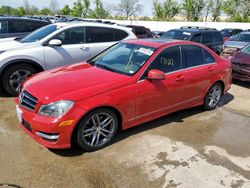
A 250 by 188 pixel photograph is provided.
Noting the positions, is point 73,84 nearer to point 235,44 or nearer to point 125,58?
point 125,58

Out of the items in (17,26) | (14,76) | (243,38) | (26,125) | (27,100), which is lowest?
(26,125)

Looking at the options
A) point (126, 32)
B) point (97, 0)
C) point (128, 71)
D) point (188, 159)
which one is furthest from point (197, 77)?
point (97, 0)

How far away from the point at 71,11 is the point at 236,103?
57272 millimetres

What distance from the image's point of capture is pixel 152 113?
15.4 ft

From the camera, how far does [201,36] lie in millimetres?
11156

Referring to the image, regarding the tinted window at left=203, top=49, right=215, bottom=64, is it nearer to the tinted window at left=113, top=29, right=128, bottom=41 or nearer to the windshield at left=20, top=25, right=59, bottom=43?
the tinted window at left=113, top=29, right=128, bottom=41

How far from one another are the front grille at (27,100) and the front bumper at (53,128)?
0.12m

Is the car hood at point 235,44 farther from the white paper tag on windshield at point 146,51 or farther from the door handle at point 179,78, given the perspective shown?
the white paper tag on windshield at point 146,51

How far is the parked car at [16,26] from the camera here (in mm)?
8820

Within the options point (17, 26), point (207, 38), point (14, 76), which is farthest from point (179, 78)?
point (207, 38)

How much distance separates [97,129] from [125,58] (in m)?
1.42

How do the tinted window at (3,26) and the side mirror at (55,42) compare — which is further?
the tinted window at (3,26)

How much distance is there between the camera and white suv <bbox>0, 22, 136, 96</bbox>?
6.28 m

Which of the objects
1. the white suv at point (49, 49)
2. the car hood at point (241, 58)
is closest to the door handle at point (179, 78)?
the white suv at point (49, 49)
